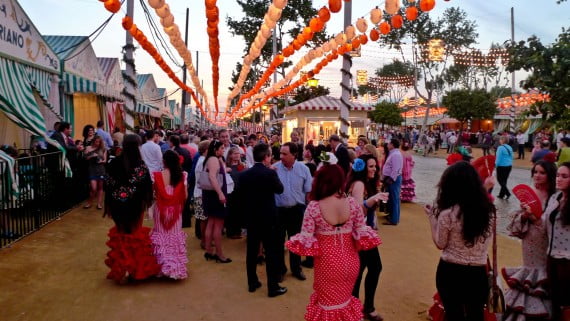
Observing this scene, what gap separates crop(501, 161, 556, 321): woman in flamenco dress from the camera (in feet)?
11.8

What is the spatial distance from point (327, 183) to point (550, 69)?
274 cm

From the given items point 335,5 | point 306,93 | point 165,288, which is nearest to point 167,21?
point 335,5

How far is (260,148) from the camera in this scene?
199 inches

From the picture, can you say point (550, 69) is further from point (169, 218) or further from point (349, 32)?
point (349, 32)

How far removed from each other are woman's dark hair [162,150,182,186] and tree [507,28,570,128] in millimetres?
3967

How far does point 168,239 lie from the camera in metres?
5.29

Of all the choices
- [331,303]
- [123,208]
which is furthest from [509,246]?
[123,208]

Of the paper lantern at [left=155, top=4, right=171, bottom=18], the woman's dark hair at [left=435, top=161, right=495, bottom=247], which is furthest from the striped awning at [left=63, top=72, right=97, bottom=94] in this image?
the woman's dark hair at [left=435, top=161, right=495, bottom=247]

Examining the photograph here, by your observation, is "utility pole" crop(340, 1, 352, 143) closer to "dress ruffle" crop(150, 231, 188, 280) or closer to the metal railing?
"dress ruffle" crop(150, 231, 188, 280)

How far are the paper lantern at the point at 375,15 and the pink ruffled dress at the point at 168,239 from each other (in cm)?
531

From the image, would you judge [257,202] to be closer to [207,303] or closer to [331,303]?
[207,303]

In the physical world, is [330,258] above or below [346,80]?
below

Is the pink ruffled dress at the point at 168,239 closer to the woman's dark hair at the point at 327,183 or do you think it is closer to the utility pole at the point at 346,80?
the woman's dark hair at the point at 327,183

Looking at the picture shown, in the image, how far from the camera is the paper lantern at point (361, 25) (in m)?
8.70
